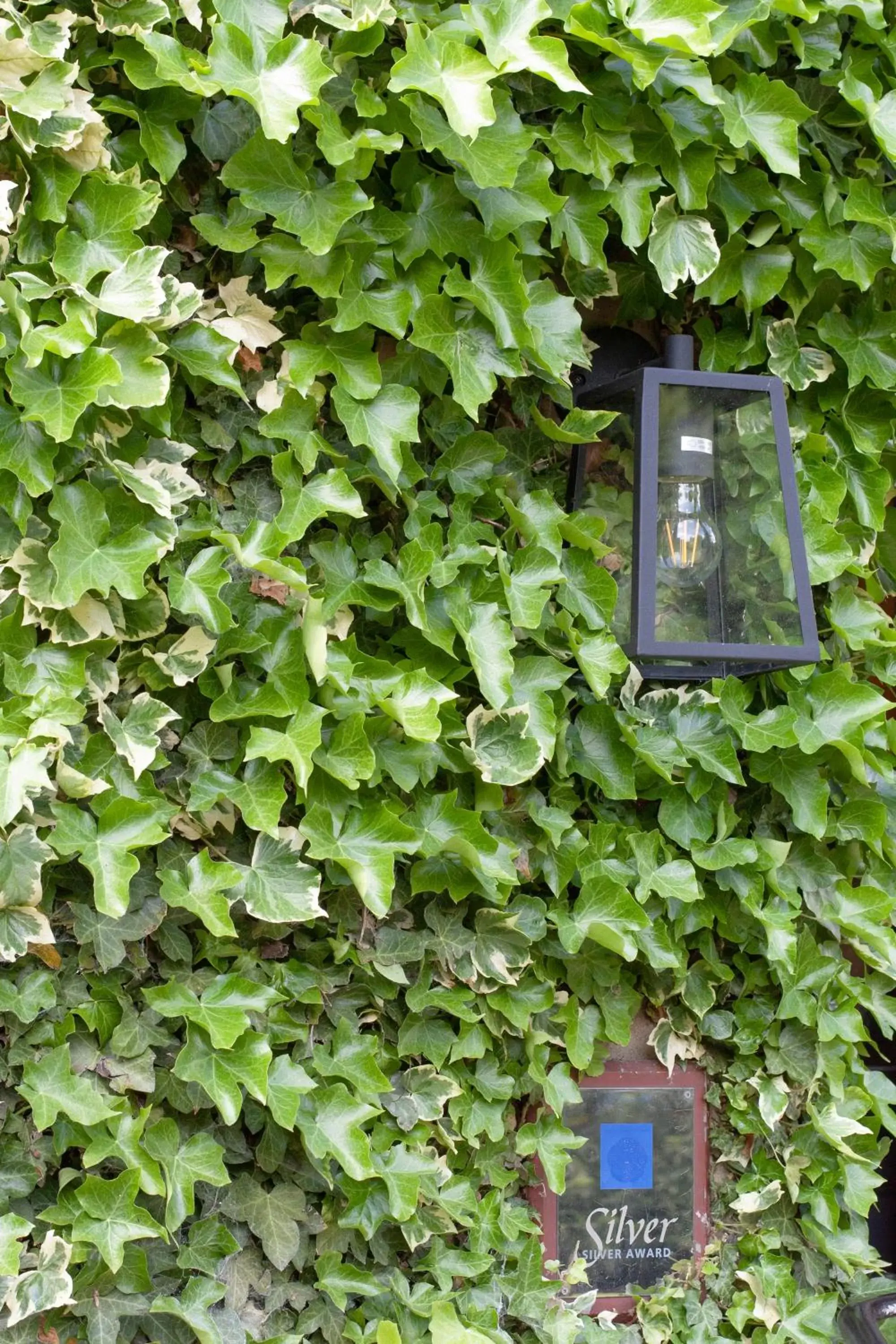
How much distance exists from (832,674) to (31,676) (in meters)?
0.94

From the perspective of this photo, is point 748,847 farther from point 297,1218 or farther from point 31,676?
point 31,676

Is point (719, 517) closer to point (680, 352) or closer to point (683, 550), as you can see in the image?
point (683, 550)

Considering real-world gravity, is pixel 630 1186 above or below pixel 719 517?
below

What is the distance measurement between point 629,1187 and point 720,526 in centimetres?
82

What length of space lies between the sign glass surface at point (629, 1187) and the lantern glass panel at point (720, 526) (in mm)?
605

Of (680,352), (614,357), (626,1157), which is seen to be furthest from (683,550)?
(626,1157)

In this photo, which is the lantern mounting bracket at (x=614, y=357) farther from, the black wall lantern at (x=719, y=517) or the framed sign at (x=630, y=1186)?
the framed sign at (x=630, y=1186)

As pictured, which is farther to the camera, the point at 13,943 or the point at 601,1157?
the point at 601,1157

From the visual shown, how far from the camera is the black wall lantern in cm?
133

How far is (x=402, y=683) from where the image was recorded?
1306 mm

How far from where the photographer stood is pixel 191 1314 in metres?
1.21

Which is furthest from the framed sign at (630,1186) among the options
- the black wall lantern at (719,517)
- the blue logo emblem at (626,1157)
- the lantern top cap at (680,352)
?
the lantern top cap at (680,352)

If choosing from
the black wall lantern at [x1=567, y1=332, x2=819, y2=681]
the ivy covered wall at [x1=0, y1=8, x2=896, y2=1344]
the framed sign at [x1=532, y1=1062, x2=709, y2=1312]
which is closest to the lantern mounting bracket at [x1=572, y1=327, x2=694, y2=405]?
the ivy covered wall at [x1=0, y1=8, x2=896, y2=1344]

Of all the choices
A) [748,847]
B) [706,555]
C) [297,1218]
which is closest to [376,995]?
[297,1218]
